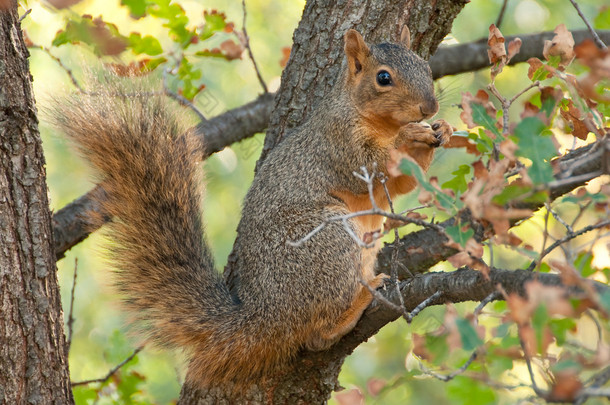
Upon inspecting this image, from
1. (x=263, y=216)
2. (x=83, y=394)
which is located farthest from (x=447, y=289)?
(x=83, y=394)

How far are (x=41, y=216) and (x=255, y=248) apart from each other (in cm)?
77

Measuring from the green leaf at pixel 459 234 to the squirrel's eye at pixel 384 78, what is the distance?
1.16 m

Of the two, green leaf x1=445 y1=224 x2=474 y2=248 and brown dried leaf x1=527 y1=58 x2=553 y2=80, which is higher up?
brown dried leaf x1=527 y1=58 x2=553 y2=80

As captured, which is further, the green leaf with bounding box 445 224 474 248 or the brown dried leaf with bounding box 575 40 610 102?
the green leaf with bounding box 445 224 474 248

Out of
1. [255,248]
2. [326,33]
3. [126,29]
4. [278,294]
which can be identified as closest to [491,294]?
[278,294]

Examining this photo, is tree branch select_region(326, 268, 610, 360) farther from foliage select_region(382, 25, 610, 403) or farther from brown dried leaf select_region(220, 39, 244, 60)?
brown dried leaf select_region(220, 39, 244, 60)

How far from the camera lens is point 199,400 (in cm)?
242

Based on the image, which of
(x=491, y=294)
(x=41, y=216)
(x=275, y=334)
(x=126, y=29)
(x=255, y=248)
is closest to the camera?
(x=491, y=294)

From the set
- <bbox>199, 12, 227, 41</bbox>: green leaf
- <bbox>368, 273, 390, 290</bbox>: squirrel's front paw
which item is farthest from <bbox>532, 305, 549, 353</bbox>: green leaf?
<bbox>199, 12, 227, 41</bbox>: green leaf

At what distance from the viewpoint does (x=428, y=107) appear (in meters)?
2.37

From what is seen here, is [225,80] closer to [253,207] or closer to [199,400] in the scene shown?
[253,207]

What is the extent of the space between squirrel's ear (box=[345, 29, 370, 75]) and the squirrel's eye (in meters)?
0.11

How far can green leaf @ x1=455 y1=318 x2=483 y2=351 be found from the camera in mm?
1148

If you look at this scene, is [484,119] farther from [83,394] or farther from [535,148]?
[83,394]
